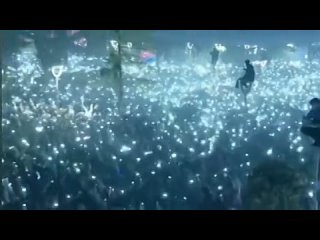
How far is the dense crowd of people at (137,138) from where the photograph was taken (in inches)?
168

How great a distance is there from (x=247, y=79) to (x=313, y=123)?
62cm

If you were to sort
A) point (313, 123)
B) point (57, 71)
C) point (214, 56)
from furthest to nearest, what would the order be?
point (214, 56) → point (57, 71) → point (313, 123)

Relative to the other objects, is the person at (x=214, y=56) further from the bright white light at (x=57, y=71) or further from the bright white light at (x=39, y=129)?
the bright white light at (x=39, y=129)

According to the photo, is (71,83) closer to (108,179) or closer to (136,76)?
(136,76)

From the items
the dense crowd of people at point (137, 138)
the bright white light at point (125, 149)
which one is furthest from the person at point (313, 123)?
the bright white light at point (125, 149)

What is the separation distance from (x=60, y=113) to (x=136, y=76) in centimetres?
67

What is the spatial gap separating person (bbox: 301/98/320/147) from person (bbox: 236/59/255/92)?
496mm

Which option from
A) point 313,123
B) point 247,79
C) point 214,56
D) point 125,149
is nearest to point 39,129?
point 125,149

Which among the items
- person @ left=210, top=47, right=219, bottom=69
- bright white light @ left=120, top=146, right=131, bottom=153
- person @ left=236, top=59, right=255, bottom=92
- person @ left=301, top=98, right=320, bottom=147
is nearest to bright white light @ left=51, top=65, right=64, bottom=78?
bright white light @ left=120, top=146, right=131, bottom=153

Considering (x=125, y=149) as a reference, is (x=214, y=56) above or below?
above

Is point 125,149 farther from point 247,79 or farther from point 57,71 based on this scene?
point 247,79

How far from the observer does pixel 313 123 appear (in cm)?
427

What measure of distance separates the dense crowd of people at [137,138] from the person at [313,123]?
0.18 ft
